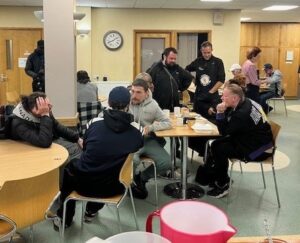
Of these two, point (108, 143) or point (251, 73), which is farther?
point (251, 73)

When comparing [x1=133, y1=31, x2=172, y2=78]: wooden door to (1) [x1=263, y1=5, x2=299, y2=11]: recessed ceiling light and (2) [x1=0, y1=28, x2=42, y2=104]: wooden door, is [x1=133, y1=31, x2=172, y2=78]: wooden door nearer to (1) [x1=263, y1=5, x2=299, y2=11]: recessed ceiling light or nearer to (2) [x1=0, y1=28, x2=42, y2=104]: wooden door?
(2) [x1=0, y1=28, x2=42, y2=104]: wooden door

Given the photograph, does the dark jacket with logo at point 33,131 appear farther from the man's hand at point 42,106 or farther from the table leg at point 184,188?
the table leg at point 184,188

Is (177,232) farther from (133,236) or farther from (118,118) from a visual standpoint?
(118,118)

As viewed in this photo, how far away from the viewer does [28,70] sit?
575 centimetres

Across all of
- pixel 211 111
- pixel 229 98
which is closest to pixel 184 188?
pixel 229 98

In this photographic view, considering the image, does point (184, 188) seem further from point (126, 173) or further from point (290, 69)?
point (290, 69)

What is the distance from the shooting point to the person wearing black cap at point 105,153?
8.08 ft

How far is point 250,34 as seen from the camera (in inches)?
432

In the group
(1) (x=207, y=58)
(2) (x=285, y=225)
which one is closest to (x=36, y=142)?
(2) (x=285, y=225)

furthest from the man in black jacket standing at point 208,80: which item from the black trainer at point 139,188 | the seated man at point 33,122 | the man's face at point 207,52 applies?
the seated man at point 33,122

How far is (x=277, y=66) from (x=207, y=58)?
23.1 ft

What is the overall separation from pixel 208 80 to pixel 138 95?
1.64 m

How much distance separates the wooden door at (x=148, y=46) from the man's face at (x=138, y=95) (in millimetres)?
4965

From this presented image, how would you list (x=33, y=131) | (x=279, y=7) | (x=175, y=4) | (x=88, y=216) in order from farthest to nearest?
(x=279, y=7) → (x=175, y=4) → (x=88, y=216) → (x=33, y=131)
